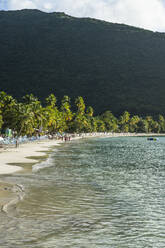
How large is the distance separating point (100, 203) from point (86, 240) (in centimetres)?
519

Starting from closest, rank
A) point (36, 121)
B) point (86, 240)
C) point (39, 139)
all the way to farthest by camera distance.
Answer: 1. point (86, 240)
2. point (36, 121)
3. point (39, 139)

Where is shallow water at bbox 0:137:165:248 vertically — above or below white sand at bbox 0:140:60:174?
below

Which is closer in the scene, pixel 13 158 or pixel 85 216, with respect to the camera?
pixel 85 216

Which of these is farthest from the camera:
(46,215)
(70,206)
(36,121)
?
(36,121)

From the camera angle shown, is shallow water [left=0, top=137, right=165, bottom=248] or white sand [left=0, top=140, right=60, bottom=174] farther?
white sand [left=0, top=140, right=60, bottom=174]

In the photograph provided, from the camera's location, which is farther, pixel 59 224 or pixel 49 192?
pixel 49 192

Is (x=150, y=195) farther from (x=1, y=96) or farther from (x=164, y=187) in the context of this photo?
(x=1, y=96)

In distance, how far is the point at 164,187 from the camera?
21406mm

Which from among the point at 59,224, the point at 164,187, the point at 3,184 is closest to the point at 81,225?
the point at 59,224

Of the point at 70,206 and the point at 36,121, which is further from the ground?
the point at 36,121

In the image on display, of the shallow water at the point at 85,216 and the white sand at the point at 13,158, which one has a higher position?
the white sand at the point at 13,158

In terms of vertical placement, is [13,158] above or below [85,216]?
above

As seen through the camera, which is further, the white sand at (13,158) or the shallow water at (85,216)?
the white sand at (13,158)

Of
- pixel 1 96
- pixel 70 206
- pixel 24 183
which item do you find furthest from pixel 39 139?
pixel 70 206
